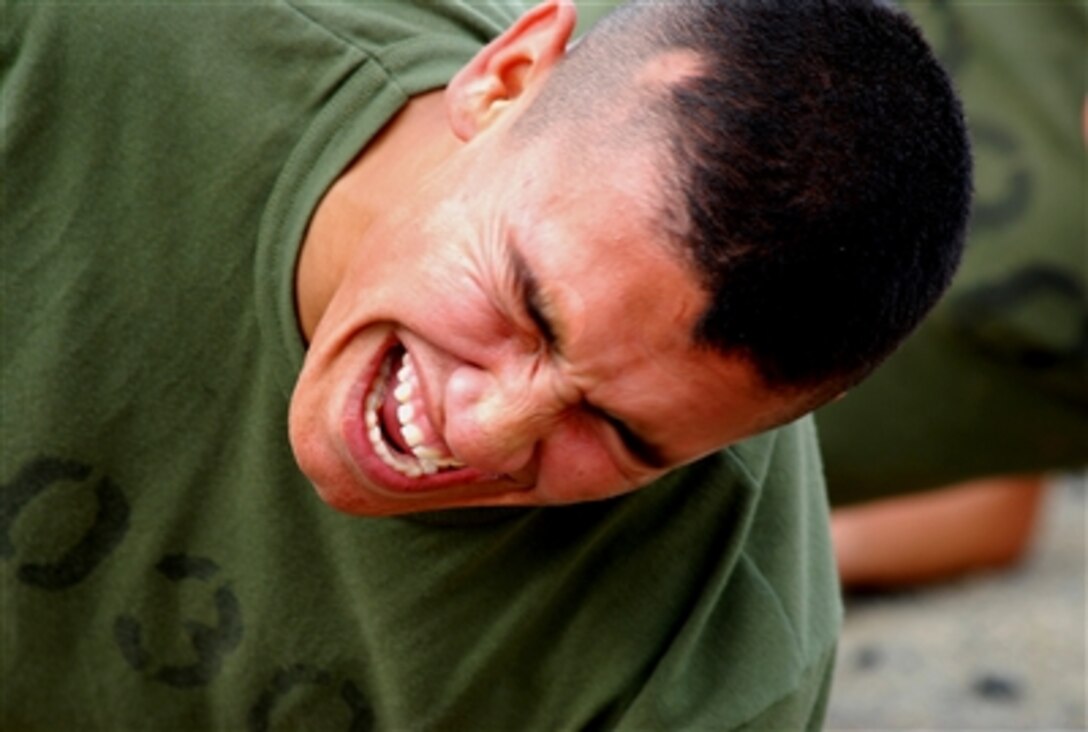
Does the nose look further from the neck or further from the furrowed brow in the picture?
the neck

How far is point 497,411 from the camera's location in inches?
70.2

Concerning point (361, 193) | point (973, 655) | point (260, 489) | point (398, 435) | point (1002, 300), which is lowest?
point (973, 655)

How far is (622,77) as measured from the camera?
1.79m

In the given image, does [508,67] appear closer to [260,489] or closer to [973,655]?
[260,489]

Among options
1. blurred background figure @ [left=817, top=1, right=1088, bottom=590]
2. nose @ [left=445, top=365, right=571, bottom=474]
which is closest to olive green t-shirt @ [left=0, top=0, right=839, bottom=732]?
nose @ [left=445, top=365, right=571, bottom=474]

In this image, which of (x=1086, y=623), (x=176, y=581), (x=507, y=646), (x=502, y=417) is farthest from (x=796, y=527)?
(x=1086, y=623)

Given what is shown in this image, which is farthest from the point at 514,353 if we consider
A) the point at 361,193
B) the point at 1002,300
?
the point at 1002,300

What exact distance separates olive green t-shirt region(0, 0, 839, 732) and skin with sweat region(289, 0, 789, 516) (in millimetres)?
147

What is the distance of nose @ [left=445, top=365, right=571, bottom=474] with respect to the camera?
177 cm

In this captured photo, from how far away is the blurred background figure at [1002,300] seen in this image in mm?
3176

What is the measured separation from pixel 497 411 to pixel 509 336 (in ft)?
0.23

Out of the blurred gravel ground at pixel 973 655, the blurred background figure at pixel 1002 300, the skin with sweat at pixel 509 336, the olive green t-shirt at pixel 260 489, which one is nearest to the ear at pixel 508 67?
the skin with sweat at pixel 509 336

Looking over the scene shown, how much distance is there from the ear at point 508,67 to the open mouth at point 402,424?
0.77 feet

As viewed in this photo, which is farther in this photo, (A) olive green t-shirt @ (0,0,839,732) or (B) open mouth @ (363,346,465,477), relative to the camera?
(A) olive green t-shirt @ (0,0,839,732)
